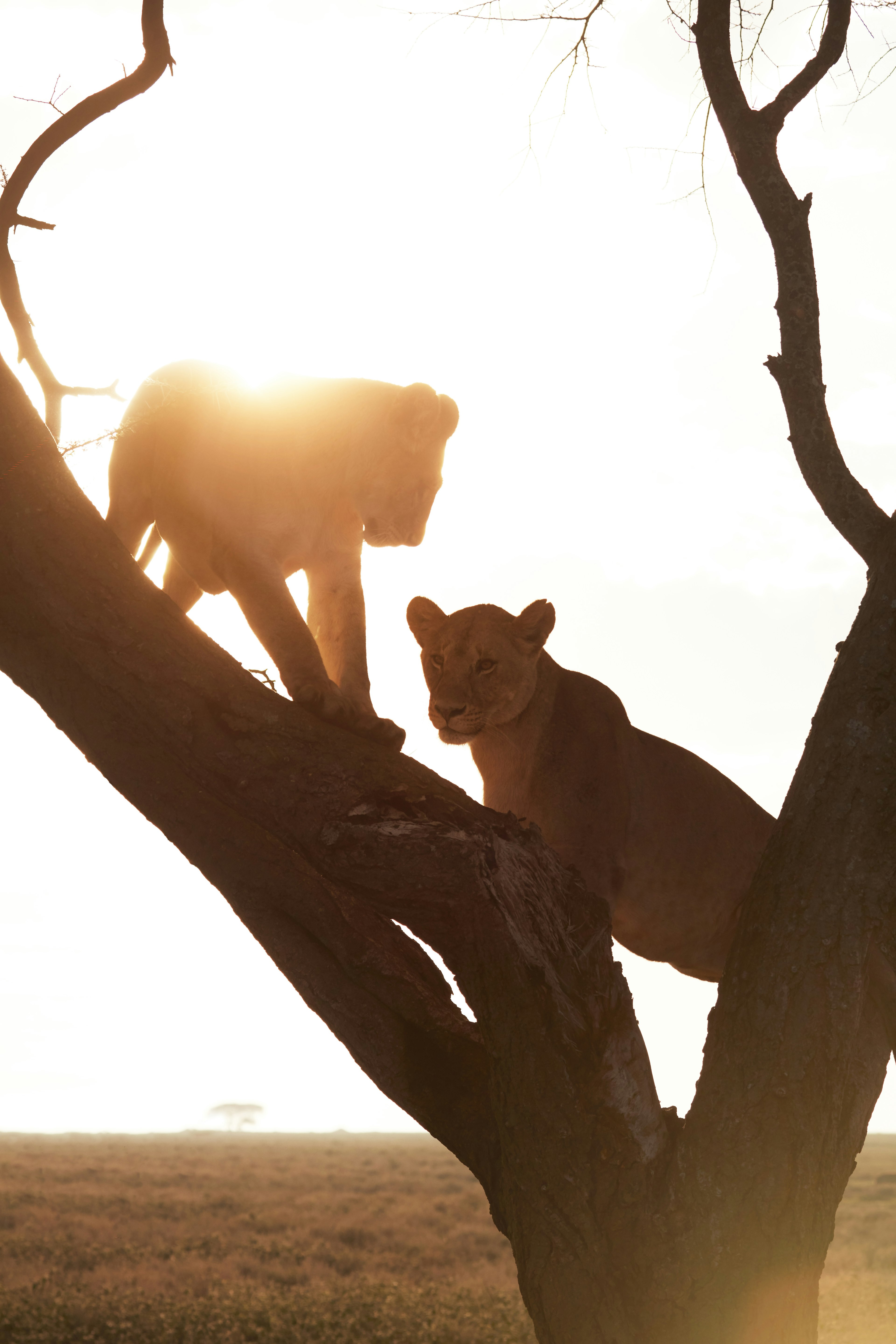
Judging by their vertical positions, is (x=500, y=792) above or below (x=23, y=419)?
below

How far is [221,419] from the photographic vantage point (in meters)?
4.75

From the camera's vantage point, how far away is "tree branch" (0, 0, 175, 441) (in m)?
5.61

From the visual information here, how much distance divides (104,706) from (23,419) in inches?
47.4

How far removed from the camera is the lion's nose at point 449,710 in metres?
5.42

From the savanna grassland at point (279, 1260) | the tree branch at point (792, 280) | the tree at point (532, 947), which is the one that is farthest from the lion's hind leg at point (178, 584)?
the savanna grassland at point (279, 1260)

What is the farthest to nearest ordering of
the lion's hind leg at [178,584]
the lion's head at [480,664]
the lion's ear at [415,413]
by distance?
the lion's head at [480,664]
the lion's hind leg at [178,584]
the lion's ear at [415,413]

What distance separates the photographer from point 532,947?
3.87 meters

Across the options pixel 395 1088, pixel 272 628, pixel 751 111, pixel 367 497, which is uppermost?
pixel 751 111

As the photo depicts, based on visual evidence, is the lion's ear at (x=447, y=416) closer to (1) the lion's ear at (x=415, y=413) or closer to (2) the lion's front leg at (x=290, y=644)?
(1) the lion's ear at (x=415, y=413)

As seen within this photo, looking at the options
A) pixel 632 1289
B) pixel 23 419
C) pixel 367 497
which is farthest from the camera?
pixel 367 497

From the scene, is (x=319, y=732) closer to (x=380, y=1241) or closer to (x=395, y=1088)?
(x=395, y=1088)

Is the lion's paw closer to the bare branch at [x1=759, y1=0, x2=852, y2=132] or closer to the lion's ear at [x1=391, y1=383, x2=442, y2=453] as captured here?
the lion's ear at [x1=391, y1=383, x2=442, y2=453]

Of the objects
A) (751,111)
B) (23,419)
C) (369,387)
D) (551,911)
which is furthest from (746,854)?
(23,419)

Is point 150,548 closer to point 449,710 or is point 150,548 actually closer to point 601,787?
point 449,710
